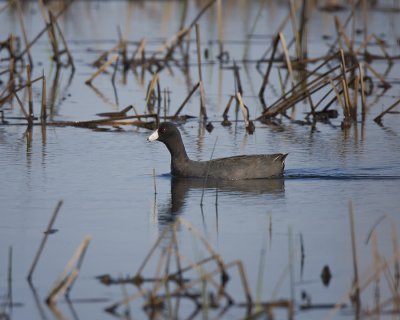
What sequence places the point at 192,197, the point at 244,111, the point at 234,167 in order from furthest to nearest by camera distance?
the point at 244,111
the point at 234,167
the point at 192,197

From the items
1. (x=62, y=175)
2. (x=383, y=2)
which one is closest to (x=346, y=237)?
(x=62, y=175)

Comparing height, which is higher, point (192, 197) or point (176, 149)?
point (176, 149)

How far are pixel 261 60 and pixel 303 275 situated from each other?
46.4ft

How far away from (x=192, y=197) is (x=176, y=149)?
1.28 meters

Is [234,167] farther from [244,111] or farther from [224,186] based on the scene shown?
[244,111]

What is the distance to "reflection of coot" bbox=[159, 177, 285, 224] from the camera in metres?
10.5

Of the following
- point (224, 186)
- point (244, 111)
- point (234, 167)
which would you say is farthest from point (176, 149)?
point (244, 111)

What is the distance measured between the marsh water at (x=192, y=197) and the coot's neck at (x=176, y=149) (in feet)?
0.88

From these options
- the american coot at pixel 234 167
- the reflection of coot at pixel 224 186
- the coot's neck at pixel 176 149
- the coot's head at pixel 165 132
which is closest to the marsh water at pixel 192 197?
the reflection of coot at pixel 224 186

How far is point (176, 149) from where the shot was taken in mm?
11570

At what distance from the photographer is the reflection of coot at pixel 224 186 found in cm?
1053

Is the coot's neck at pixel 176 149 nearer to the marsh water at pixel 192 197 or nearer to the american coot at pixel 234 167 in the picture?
the american coot at pixel 234 167

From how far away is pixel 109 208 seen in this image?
9656mm

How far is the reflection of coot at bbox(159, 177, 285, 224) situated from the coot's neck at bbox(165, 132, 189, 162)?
24 cm
